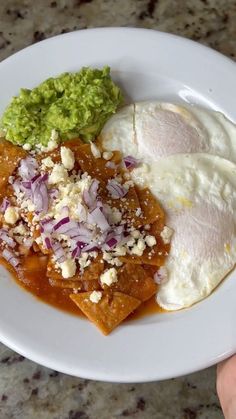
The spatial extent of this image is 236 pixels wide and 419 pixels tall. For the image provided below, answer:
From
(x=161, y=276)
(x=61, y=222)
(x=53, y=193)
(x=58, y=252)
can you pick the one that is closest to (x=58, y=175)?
(x=53, y=193)

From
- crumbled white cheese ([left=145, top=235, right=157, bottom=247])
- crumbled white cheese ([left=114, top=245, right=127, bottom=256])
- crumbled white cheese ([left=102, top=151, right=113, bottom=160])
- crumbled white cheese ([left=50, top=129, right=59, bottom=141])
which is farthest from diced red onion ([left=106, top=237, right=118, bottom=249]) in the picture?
crumbled white cheese ([left=50, top=129, right=59, bottom=141])

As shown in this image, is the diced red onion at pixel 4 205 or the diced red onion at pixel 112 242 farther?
the diced red onion at pixel 4 205

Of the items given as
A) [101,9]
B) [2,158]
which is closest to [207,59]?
[101,9]

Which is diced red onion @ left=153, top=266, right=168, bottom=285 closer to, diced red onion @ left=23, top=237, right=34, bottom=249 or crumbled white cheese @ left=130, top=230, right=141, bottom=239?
crumbled white cheese @ left=130, top=230, right=141, bottom=239

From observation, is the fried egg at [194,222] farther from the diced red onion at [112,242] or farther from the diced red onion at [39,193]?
the diced red onion at [39,193]

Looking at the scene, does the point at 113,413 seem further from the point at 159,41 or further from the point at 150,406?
the point at 159,41

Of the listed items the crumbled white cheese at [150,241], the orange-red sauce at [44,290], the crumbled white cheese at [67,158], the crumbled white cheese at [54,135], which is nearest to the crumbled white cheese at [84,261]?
the orange-red sauce at [44,290]
